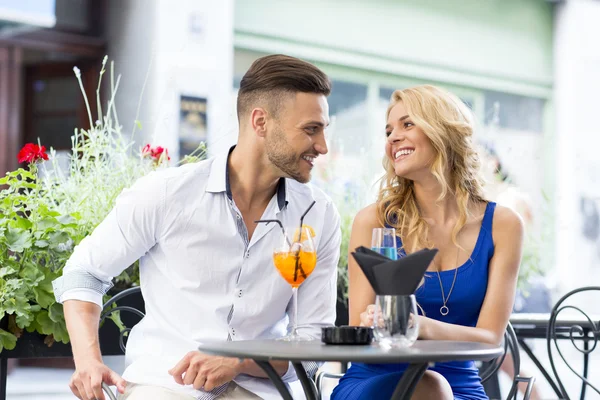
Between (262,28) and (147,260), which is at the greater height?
(262,28)

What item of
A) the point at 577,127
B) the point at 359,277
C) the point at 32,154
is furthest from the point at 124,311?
the point at 577,127

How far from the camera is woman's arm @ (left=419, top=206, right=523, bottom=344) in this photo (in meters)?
2.01

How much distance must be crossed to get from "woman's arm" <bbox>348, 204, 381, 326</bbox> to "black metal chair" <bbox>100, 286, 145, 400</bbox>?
2.25 feet

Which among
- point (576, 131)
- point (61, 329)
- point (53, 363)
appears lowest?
point (53, 363)

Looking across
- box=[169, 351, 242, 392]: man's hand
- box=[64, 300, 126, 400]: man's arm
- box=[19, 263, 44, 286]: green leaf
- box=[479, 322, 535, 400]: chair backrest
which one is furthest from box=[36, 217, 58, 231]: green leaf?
box=[479, 322, 535, 400]: chair backrest

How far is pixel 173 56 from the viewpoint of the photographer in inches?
242

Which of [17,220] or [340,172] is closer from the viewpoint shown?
[17,220]

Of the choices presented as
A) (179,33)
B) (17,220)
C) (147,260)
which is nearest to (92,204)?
(17,220)

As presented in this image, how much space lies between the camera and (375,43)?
758cm

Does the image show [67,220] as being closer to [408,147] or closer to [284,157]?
[284,157]

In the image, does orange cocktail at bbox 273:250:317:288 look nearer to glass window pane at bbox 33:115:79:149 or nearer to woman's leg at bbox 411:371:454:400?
woman's leg at bbox 411:371:454:400

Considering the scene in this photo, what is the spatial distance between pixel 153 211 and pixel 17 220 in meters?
0.62

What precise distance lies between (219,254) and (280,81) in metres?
0.50

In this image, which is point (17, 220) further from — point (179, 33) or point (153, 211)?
point (179, 33)
